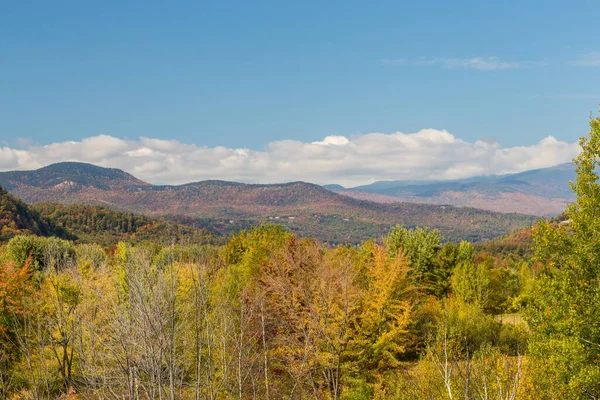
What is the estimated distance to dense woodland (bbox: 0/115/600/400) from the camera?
1176 centimetres

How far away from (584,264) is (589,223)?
1.88 metres

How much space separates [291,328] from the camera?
1270 inches

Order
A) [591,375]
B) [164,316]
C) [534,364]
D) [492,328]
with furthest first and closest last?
1. [492,328]
2. [534,364]
3. [591,375]
4. [164,316]

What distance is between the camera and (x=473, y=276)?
167ft

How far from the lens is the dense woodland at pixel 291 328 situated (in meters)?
11.8

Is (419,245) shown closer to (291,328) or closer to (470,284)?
(470,284)

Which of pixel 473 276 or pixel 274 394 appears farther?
pixel 473 276

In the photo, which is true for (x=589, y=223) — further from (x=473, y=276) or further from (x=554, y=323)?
(x=473, y=276)

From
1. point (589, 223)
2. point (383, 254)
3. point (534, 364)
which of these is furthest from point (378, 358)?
point (589, 223)

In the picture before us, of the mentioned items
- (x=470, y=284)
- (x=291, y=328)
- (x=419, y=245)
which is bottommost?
(x=470, y=284)

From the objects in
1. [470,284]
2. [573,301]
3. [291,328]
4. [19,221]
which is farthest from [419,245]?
[19,221]

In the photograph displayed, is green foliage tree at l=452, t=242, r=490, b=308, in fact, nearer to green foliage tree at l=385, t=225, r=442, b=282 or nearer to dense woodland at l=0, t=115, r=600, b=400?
dense woodland at l=0, t=115, r=600, b=400

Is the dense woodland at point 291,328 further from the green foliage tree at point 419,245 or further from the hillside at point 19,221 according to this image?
the hillside at point 19,221

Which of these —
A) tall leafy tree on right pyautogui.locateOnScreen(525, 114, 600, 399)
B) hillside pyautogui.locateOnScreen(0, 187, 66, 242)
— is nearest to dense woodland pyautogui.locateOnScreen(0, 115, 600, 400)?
tall leafy tree on right pyautogui.locateOnScreen(525, 114, 600, 399)
